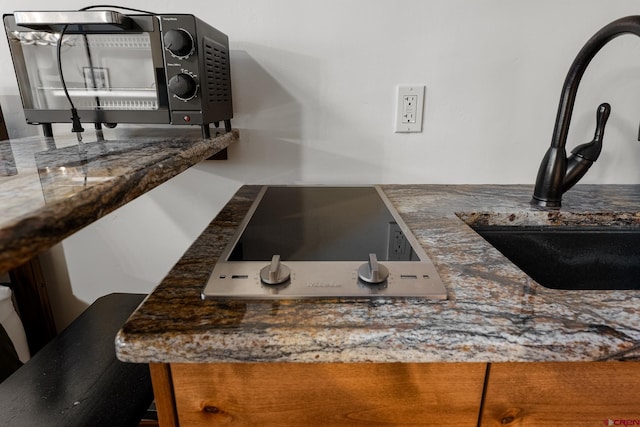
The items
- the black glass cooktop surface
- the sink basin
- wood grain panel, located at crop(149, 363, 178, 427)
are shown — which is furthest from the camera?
the sink basin

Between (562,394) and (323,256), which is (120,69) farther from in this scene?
(562,394)

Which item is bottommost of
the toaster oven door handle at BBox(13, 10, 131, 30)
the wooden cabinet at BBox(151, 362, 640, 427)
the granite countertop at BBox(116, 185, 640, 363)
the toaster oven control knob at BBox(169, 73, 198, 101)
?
the wooden cabinet at BBox(151, 362, 640, 427)

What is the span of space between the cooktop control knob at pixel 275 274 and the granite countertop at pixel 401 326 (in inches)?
1.6

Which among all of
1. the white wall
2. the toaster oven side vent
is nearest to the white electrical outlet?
the white wall

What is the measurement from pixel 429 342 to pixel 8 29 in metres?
1.00

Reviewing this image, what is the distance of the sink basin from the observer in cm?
85

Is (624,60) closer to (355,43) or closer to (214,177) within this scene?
(355,43)

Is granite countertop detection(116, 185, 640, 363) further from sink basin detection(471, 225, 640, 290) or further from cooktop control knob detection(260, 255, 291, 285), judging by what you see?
sink basin detection(471, 225, 640, 290)

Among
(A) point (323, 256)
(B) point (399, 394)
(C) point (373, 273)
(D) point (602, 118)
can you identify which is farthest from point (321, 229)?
(D) point (602, 118)

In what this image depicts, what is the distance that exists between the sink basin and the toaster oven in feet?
2.31

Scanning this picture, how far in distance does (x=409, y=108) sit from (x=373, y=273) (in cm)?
66

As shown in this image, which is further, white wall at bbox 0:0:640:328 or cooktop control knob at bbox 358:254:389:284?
white wall at bbox 0:0:640:328

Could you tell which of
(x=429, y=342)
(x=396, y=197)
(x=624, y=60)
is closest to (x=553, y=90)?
(x=624, y=60)

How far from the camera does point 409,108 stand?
1.03 m
